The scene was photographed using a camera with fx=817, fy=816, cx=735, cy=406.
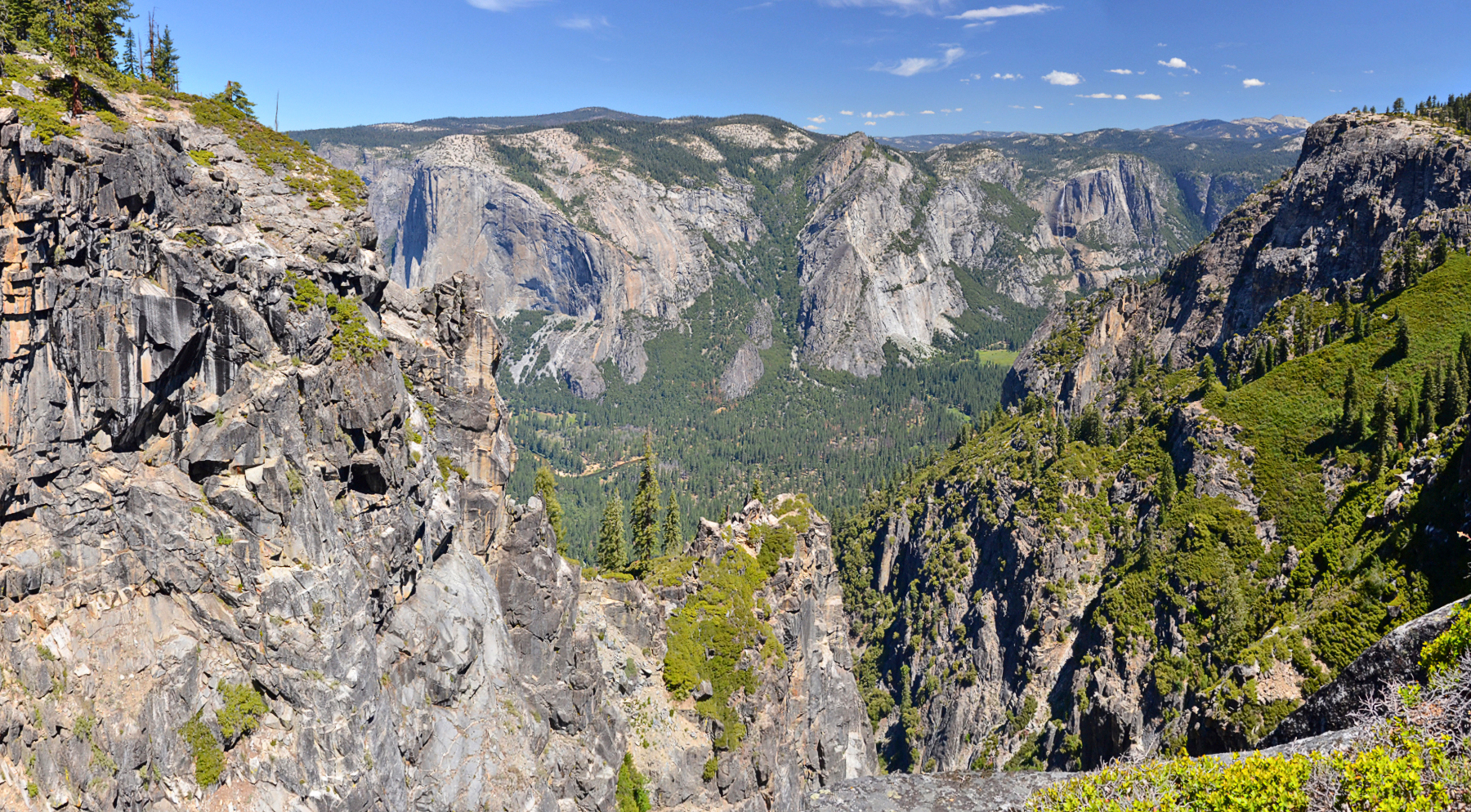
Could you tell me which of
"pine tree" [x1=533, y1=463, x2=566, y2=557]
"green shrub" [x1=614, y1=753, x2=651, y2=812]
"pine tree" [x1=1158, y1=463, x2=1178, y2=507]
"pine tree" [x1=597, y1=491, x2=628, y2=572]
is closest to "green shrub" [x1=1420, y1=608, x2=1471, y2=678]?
"green shrub" [x1=614, y1=753, x2=651, y2=812]

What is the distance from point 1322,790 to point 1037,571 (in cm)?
10667

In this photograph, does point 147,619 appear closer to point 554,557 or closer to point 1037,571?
point 554,557

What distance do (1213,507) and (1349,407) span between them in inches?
756

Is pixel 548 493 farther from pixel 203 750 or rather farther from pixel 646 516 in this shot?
pixel 203 750

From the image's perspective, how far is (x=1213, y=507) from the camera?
105m

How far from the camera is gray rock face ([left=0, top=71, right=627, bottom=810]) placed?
3581 centimetres

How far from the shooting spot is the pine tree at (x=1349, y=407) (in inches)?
3797

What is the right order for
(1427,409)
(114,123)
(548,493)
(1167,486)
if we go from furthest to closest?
(1167,486) → (548,493) → (1427,409) → (114,123)

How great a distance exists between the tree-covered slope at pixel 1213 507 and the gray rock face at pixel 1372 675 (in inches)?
1188

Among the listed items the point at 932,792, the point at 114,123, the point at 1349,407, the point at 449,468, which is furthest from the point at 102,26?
the point at 1349,407

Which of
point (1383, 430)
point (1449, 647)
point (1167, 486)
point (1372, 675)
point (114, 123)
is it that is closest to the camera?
point (1449, 647)

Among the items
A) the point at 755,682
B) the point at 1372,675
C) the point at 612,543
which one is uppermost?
the point at 1372,675

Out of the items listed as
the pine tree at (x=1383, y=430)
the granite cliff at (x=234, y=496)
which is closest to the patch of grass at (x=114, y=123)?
the granite cliff at (x=234, y=496)

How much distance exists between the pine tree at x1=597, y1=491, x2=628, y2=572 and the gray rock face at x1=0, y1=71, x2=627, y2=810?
5359cm
